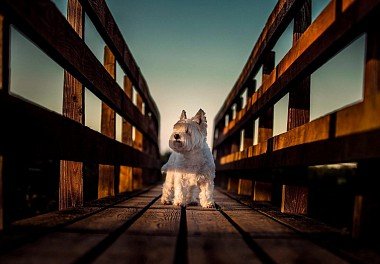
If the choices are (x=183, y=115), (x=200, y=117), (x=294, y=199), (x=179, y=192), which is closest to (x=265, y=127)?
(x=200, y=117)

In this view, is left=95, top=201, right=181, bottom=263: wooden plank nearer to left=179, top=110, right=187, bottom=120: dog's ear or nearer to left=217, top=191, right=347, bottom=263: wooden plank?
left=217, top=191, right=347, bottom=263: wooden plank

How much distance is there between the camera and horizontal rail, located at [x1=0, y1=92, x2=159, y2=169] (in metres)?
1.86

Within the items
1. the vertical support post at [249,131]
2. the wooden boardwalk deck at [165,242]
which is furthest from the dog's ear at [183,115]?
the vertical support post at [249,131]

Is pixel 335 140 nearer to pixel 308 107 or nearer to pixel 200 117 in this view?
pixel 308 107

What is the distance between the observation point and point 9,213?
198 cm

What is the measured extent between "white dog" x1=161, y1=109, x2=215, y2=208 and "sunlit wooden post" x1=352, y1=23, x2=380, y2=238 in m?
1.95

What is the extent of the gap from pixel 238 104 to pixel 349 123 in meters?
5.76

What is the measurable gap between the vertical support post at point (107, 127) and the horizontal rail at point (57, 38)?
0.83 m

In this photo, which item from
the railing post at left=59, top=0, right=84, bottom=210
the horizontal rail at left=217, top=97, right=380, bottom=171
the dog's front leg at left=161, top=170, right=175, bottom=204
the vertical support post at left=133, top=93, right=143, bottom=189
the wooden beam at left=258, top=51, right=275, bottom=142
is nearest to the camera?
the horizontal rail at left=217, top=97, right=380, bottom=171

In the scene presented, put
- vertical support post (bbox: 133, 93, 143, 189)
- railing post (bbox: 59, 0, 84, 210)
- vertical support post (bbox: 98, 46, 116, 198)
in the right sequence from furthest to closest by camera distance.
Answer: vertical support post (bbox: 133, 93, 143, 189)
vertical support post (bbox: 98, 46, 116, 198)
railing post (bbox: 59, 0, 84, 210)

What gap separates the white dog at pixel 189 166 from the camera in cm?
400

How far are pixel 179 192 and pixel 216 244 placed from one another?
7.03ft

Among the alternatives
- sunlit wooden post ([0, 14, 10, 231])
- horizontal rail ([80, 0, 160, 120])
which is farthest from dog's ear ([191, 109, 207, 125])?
sunlit wooden post ([0, 14, 10, 231])

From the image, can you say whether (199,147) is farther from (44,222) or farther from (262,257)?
(262,257)
